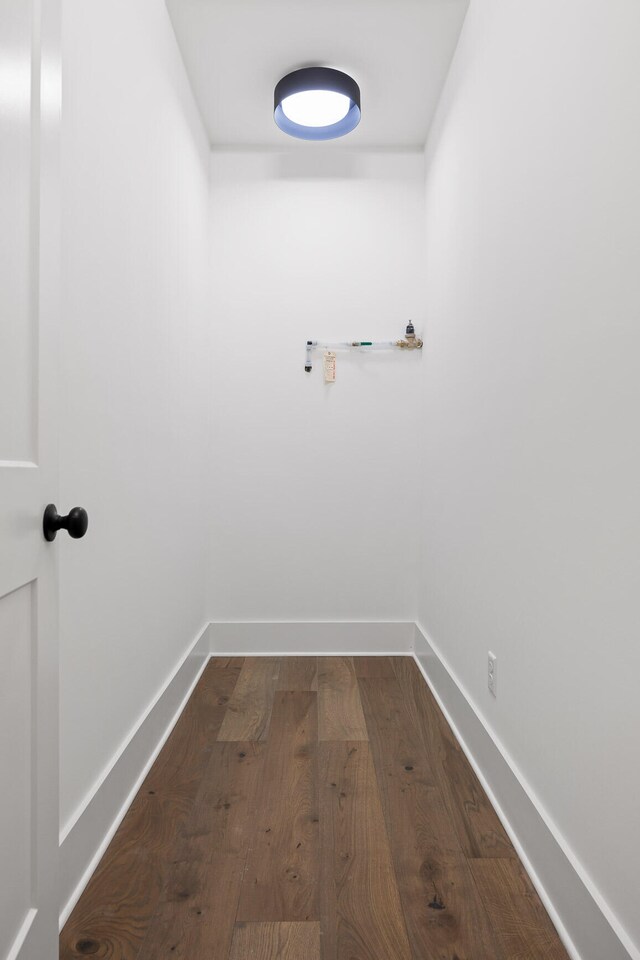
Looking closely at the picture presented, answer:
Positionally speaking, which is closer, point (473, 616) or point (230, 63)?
point (473, 616)

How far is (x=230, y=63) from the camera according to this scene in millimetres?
2498

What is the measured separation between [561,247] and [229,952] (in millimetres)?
1652

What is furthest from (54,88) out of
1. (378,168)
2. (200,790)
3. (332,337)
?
(378,168)

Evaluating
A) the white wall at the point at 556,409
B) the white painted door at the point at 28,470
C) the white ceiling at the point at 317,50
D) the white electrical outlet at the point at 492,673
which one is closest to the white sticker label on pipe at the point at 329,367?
the white wall at the point at 556,409

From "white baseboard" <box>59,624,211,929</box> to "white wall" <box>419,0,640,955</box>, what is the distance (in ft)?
3.54

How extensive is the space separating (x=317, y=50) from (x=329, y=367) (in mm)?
1333

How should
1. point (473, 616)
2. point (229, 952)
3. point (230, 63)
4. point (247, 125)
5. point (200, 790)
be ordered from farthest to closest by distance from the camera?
point (247, 125) < point (230, 63) < point (473, 616) < point (200, 790) < point (229, 952)

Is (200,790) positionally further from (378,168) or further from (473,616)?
(378,168)

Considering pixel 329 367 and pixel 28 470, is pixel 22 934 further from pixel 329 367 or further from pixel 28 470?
pixel 329 367

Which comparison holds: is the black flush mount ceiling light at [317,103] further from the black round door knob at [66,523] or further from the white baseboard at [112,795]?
the white baseboard at [112,795]

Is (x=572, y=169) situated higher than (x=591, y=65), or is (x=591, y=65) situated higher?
(x=591, y=65)

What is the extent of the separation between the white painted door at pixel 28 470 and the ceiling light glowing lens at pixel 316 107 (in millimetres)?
1773

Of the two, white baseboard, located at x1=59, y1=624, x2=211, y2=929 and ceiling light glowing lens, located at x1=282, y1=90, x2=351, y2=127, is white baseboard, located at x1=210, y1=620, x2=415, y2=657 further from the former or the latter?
ceiling light glowing lens, located at x1=282, y1=90, x2=351, y2=127

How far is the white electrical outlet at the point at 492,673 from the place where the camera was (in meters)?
1.80
